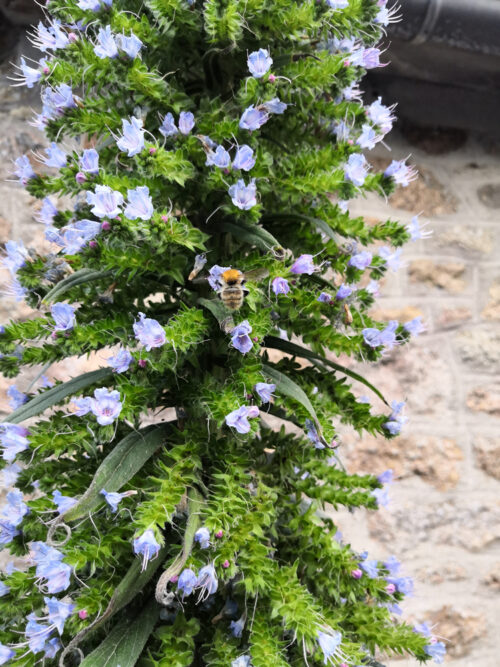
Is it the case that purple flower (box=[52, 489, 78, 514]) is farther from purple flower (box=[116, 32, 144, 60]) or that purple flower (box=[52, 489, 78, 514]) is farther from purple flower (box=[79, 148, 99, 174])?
purple flower (box=[116, 32, 144, 60])

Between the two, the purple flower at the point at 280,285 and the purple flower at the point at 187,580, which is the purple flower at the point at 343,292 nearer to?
the purple flower at the point at 280,285

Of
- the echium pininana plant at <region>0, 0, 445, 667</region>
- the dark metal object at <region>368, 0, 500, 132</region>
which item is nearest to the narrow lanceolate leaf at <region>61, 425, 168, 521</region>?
the echium pininana plant at <region>0, 0, 445, 667</region>

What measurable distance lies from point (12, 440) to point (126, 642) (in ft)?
0.99

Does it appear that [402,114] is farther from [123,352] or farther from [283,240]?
[123,352]

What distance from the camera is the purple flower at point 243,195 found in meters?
0.81

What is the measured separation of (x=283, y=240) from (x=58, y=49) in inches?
17.1

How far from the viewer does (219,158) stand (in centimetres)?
79

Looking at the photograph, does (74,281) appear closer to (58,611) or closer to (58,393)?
(58,393)

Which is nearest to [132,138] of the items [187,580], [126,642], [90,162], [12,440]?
[90,162]

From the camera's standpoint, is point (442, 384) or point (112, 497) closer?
point (112, 497)

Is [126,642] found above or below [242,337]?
below

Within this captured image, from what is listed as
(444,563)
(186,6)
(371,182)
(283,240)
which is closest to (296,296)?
(283,240)

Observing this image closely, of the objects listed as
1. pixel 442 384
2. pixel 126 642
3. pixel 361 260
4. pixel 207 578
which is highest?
pixel 361 260

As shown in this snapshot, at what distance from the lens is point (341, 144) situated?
92cm
